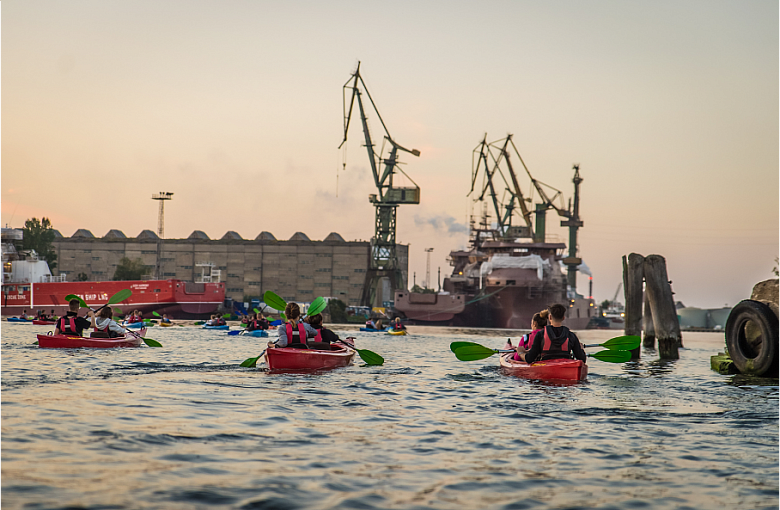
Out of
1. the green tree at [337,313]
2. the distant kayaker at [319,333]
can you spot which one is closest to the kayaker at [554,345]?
the distant kayaker at [319,333]


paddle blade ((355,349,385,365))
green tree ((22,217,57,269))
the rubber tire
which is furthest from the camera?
green tree ((22,217,57,269))

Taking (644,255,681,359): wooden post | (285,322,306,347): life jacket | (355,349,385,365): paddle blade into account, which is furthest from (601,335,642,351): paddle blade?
(285,322,306,347): life jacket

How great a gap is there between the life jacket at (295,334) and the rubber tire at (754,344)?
11.0m

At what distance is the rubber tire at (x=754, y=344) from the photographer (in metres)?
16.6

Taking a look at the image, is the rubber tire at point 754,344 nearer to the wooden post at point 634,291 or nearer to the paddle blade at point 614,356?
the paddle blade at point 614,356

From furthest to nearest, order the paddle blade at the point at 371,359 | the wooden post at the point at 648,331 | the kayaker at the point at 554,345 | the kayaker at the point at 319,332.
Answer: the wooden post at the point at 648,331 → the paddle blade at the point at 371,359 → the kayaker at the point at 319,332 → the kayaker at the point at 554,345

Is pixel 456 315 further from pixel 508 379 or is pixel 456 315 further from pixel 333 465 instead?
pixel 333 465

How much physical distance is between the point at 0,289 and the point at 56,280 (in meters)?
9.35

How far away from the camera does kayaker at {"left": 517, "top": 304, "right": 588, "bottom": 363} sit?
14750 millimetres

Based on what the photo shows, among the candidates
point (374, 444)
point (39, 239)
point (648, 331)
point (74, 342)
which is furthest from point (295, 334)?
point (39, 239)

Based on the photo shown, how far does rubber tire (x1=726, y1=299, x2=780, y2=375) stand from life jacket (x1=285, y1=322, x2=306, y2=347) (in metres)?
11.0

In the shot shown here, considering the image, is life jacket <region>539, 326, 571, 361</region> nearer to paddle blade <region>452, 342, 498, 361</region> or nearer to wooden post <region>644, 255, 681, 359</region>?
paddle blade <region>452, 342, 498, 361</region>

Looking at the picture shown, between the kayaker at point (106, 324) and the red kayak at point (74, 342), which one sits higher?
the kayaker at point (106, 324)

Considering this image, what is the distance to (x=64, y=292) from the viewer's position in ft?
240
